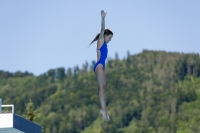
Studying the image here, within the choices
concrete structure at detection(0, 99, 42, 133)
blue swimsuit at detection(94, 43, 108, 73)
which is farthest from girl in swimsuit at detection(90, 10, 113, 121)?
concrete structure at detection(0, 99, 42, 133)

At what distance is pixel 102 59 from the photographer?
107ft

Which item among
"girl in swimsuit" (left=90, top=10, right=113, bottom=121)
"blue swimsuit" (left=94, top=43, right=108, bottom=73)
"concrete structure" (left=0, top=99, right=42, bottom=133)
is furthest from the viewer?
"concrete structure" (left=0, top=99, right=42, bottom=133)

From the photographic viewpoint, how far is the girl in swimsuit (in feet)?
106

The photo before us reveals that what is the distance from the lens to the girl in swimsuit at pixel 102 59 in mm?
32344

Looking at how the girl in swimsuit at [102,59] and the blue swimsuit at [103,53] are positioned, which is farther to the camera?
the blue swimsuit at [103,53]

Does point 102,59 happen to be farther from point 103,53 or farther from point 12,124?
point 12,124

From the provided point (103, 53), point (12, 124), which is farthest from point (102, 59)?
point (12, 124)

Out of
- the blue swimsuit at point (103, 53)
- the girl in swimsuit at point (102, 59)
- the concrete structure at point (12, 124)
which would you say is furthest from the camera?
the concrete structure at point (12, 124)

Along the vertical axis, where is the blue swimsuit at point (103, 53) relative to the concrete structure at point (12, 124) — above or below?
above

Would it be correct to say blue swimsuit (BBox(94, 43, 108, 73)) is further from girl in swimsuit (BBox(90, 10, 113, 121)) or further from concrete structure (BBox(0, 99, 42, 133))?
concrete structure (BBox(0, 99, 42, 133))

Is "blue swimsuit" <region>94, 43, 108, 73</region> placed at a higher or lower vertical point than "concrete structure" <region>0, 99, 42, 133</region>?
higher

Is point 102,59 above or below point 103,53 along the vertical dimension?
below

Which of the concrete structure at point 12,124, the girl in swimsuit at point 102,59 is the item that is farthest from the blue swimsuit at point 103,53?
the concrete structure at point 12,124

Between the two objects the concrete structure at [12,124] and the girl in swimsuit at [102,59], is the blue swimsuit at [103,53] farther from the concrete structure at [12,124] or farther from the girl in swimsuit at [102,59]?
the concrete structure at [12,124]
